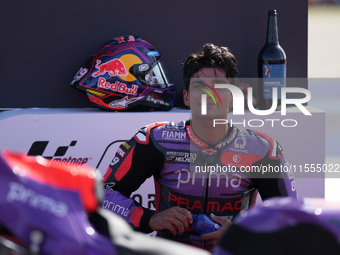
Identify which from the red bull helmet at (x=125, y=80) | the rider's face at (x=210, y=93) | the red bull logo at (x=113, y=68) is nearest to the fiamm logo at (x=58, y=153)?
the red bull helmet at (x=125, y=80)

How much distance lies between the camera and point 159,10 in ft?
14.1

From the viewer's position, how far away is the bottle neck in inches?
162

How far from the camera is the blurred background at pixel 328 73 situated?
6.69 m

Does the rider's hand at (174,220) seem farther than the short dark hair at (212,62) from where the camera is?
No

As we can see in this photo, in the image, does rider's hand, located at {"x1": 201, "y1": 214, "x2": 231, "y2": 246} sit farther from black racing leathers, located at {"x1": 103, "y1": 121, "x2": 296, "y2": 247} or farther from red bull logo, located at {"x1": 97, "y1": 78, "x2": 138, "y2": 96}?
red bull logo, located at {"x1": 97, "y1": 78, "x2": 138, "y2": 96}

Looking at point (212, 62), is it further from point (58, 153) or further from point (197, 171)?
point (58, 153)

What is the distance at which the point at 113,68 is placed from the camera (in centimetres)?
390

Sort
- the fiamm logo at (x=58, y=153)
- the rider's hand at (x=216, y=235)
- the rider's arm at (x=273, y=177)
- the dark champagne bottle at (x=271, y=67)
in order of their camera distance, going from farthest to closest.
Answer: the dark champagne bottle at (x=271, y=67), the fiamm logo at (x=58, y=153), the rider's arm at (x=273, y=177), the rider's hand at (x=216, y=235)

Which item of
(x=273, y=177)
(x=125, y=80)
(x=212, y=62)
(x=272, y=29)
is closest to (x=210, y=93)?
(x=212, y=62)

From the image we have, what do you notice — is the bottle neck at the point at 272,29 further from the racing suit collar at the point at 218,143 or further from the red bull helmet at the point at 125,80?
the racing suit collar at the point at 218,143

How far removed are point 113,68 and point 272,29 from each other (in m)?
1.16

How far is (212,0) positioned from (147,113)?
1.08m

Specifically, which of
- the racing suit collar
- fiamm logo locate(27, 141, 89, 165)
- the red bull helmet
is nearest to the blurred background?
the red bull helmet

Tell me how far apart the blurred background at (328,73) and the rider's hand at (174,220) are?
190 centimetres
